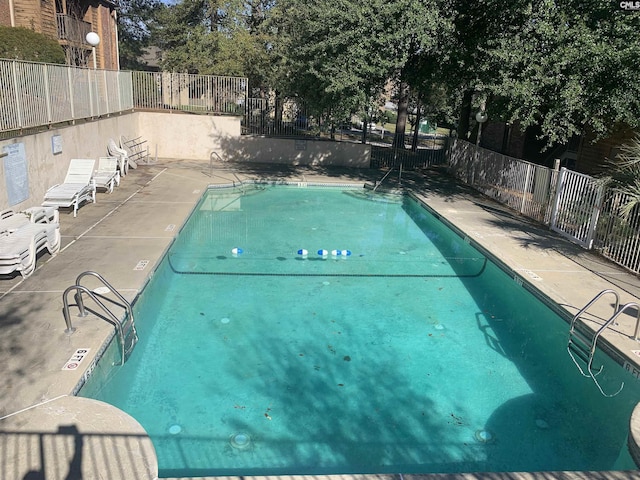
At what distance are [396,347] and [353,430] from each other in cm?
193

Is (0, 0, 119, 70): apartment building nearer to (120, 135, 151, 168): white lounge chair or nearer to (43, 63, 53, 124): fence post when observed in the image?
(120, 135, 151, 168): white lounge chair

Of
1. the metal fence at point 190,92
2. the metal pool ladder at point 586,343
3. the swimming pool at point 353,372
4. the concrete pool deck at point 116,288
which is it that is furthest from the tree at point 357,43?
the metal pool ladder at point 586,343

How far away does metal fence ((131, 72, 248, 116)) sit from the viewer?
1909 cm

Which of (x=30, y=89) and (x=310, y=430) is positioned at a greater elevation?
(x=30, y=89)

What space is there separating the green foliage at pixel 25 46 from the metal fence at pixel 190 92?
2.91m

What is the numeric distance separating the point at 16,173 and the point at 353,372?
7.28 m

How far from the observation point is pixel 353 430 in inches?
205

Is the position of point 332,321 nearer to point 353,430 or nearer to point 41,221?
point 353,430

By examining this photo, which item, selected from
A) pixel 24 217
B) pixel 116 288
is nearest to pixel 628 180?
pixel 116 288

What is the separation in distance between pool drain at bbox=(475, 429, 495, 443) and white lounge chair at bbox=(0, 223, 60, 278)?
248 inches

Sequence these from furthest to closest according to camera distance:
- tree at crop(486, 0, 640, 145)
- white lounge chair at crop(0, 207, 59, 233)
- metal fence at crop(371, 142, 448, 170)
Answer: metal fence at crop(371, 142, 448, 170)
tree at crop(486, 0, 640, 145)
white lounge chair at crop(0, 207, 59, 233)

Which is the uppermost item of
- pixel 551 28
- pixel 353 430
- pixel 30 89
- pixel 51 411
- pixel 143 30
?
pixel 143 30

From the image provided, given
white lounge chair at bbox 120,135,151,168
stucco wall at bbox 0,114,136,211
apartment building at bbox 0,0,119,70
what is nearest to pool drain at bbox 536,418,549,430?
stucco wall at bbox 0,114,136,211

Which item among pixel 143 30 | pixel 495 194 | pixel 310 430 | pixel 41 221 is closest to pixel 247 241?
pixel 41 221
